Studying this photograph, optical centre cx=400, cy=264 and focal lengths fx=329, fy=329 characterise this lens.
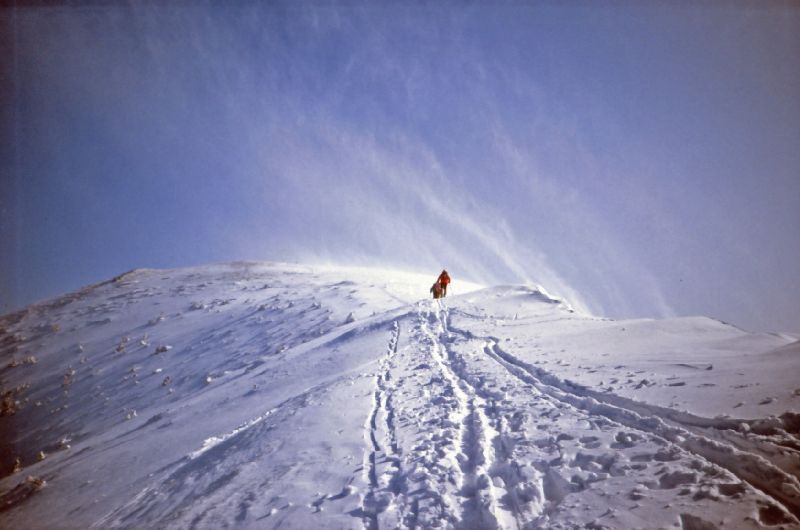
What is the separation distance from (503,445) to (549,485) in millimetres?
1116

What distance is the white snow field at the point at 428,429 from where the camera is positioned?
4129mm

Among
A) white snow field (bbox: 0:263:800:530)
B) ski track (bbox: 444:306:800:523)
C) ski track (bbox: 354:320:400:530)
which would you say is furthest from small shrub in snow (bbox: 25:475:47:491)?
ski track (bbox: 444:306:800:523)

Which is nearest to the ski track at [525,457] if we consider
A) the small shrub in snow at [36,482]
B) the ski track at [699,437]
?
the ski track at [699,437]

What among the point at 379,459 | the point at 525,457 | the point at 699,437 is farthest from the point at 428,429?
the point at 699,437

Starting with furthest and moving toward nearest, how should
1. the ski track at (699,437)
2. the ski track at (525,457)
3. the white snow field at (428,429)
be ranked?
the white snow field at (428,429) → the ski track at (525,457) → the ski track at (699,437)

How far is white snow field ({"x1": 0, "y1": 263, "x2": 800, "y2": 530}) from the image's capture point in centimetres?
413

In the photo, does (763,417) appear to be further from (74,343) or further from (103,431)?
(74,343)

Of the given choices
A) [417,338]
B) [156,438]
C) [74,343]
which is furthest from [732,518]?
[74,343]

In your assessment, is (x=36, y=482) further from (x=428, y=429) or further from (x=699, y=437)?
(x=699, y=437)

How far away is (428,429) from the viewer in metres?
6.36

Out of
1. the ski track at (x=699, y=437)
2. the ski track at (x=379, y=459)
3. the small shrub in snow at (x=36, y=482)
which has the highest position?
the ski track at (x=699, y=437)

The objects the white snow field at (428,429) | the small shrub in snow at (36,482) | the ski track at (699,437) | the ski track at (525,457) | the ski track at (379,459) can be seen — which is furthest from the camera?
the small shrub in snow at (36,482)

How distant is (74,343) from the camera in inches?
846

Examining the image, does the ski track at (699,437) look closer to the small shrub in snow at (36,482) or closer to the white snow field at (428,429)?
the white snow field at (428,429)
